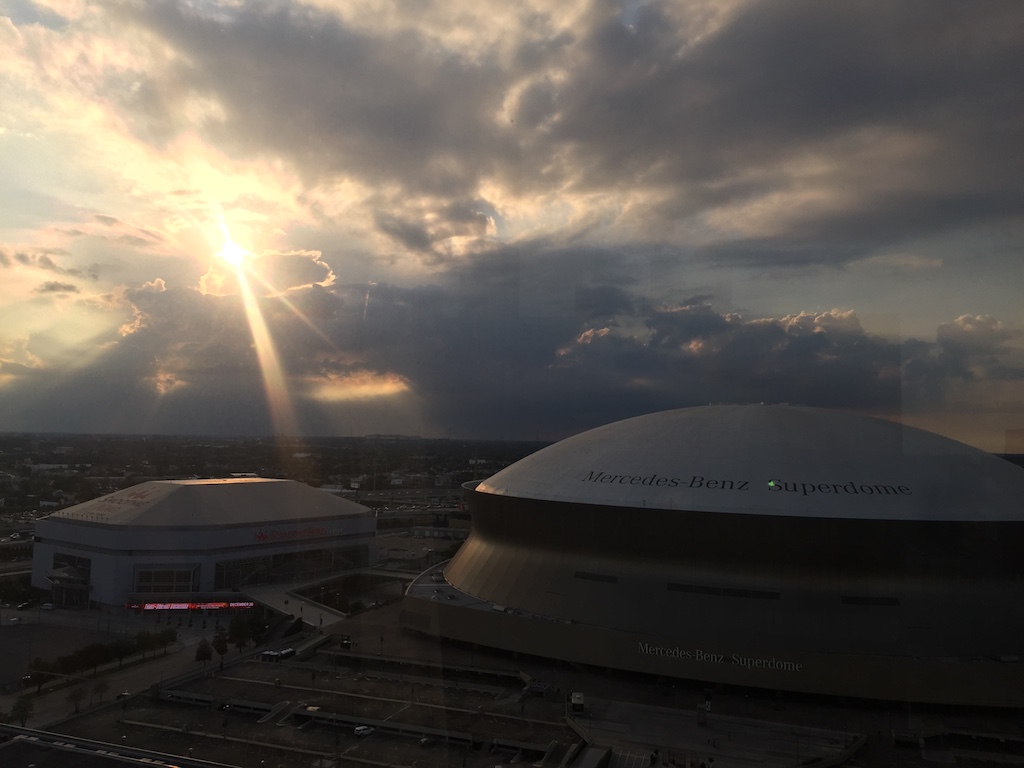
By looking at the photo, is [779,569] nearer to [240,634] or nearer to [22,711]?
[240,634]

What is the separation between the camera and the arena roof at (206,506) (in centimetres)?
4538

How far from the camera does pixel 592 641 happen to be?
89.2ft

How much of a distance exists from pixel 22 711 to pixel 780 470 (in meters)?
27.9

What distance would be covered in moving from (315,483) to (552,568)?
73.1 metres

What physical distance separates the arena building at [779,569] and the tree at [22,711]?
14.4 meters

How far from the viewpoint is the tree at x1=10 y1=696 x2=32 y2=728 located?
22344 mm

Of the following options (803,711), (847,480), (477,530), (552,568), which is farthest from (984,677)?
(477,530)

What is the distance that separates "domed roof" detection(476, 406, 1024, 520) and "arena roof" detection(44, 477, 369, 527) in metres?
19.3

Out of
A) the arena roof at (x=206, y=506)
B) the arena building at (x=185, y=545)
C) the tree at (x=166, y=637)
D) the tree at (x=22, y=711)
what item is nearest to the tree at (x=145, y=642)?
the tree at (x=166, y=637)

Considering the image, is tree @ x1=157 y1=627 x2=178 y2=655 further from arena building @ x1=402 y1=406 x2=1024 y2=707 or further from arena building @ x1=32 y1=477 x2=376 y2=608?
arena building @ x1=402 y1=406 x2=1024 y2=707

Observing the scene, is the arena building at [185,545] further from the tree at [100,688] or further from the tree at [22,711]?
the tree at [22,711]

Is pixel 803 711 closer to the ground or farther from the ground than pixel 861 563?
closer to the ground

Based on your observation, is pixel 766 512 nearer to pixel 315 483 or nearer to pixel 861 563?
pixel 861 563

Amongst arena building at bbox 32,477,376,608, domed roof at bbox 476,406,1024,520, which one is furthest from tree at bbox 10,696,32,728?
domed roof at bbox 476,406,1024,520
